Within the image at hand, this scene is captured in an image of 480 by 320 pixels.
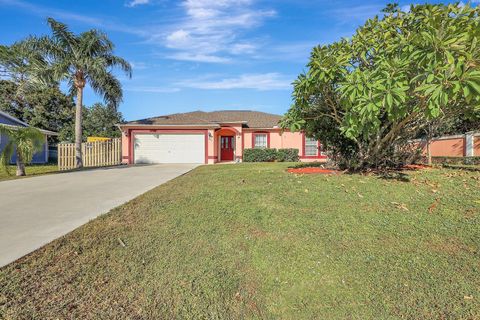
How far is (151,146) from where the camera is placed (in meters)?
20.3

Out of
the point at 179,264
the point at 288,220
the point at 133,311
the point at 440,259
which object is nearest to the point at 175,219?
the point at 179,264

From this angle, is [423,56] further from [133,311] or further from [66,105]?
[66,105]

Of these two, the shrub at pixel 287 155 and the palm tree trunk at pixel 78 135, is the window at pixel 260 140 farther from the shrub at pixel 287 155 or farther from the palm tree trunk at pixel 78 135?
the palm tree trunk at pixel 78 135

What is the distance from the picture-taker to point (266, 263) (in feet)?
12.0

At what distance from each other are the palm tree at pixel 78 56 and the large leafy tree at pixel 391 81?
14.1m

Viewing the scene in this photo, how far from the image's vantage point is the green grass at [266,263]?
2.86m

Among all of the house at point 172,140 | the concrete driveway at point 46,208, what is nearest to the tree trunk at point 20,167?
the concrete driveway at point 46,208

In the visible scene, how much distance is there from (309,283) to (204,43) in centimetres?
1135

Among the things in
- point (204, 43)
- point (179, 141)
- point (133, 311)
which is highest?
point (204, 43)

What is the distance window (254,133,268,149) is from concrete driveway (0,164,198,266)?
13762 mm

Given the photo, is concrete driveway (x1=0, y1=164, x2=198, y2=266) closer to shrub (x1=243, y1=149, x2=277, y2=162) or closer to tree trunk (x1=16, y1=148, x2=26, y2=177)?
tree trunk (x1=16, y1=148, x2=26, y2=177)

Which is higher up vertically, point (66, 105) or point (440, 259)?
point (66, 105)

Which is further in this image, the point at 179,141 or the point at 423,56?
the point at 179,141

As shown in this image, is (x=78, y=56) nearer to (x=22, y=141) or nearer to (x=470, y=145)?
(x=22, y=141)
